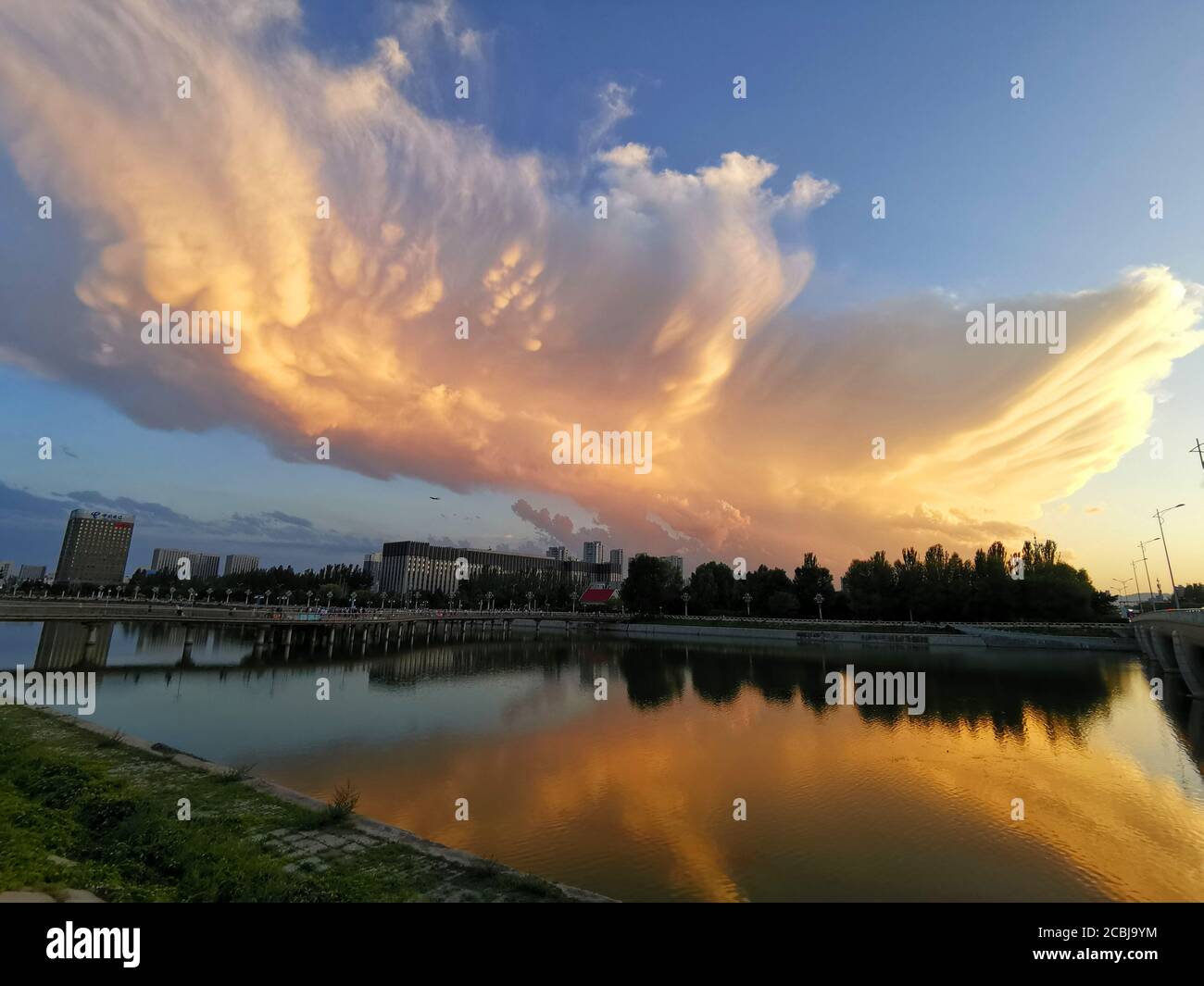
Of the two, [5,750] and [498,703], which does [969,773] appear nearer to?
[498,703]

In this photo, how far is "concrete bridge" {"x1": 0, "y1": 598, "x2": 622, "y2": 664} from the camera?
47.2 m

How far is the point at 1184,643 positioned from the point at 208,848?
202 ft

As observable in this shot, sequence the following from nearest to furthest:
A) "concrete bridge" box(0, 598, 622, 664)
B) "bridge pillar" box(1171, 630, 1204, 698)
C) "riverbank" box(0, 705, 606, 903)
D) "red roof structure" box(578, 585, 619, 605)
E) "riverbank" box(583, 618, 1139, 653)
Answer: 1. "riverbank" box(0, 705, 606, 903)
2. "bridge pillar" box(1171, 630, 1204, 698)
3. "concrete bridge" box(0, 598, 622, 664)
4. "riverbank" box(583, 618, 1139, 653)
5. "red roof structure" box(578, 585, 619, 605)

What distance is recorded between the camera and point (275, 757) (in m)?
21.5

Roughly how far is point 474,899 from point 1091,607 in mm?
119764

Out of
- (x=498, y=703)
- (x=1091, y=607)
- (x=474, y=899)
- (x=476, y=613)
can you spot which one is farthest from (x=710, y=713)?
(x=1091, y=607)

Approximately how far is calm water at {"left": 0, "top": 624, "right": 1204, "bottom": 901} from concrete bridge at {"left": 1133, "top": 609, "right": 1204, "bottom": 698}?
9.78 ft

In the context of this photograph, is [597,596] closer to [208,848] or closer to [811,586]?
[811,586]

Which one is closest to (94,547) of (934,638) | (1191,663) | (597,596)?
(597,596)

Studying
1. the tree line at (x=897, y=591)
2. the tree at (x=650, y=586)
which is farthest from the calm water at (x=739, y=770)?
the tree at (x=650, y=586)

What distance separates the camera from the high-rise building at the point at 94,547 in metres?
158

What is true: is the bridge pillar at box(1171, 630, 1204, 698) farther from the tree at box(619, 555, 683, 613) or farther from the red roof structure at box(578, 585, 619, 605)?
the red roof structure at box(578, 585, 619, 605)

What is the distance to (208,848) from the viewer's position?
1027 cm

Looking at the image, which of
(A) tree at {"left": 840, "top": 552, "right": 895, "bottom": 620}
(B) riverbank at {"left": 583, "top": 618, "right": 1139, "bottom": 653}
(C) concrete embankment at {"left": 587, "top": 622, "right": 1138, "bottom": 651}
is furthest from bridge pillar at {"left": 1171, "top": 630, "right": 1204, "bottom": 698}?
(A) tree at {"left": 840, "top": 552, "right": 895, "bottom": 620}
